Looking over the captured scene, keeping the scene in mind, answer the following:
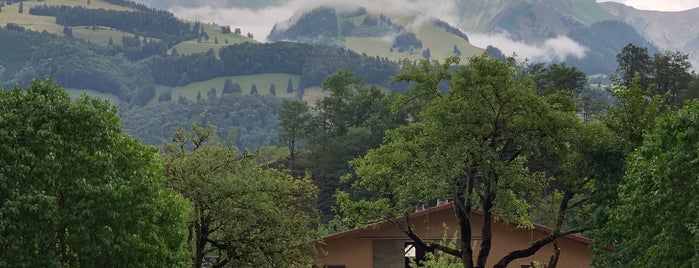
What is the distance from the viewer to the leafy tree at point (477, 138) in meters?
35.8

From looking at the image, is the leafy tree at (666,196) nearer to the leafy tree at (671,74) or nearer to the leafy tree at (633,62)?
the leafy tree at (671,74)

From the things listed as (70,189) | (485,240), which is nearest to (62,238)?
(70,189)

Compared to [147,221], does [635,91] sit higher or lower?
higher

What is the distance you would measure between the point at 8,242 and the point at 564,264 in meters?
39.9

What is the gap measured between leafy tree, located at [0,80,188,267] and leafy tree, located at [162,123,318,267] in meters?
9.70

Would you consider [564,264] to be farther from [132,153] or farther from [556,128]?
[132,153]

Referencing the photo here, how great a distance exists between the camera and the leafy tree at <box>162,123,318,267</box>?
Answer: 3744 centimetres

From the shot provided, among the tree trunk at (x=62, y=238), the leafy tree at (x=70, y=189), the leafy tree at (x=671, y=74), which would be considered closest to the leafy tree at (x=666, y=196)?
the leafy tree at (x=70, y=189)

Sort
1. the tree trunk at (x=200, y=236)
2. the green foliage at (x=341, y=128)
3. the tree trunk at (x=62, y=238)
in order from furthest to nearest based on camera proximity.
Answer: the green foliage at (x=341, y=128) < the tree trunk at (x=200, y=236) < the tree trunk at (x=62, y=238)

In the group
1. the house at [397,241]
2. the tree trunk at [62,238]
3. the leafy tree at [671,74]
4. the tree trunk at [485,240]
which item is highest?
the leafy tree at [671,74]

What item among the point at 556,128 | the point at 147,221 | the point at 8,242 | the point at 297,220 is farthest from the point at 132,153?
the point at 556,128

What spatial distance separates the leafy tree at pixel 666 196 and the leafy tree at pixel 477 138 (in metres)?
6.64

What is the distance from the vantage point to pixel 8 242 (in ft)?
79.0

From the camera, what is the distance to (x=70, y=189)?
25.5 meters
